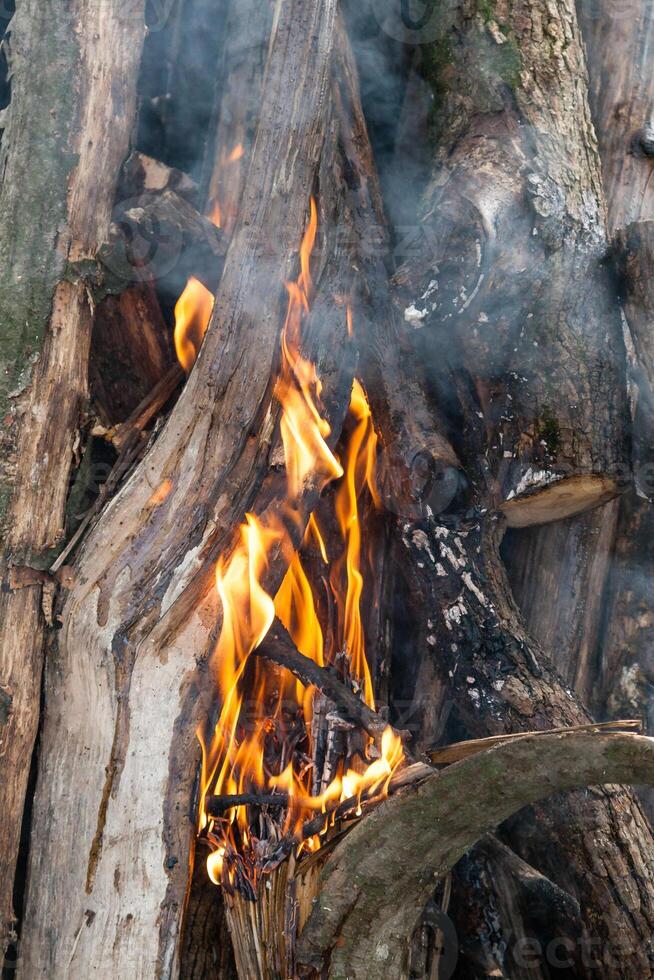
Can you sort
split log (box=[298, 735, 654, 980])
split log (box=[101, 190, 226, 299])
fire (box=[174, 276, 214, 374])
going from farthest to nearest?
fire (box=[174, 276, 214, 374])
split log (box=[101, 190, 226, 299])
split log (box=[298, 735, 654, 980])

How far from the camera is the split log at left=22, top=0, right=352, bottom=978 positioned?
2404 millimetres

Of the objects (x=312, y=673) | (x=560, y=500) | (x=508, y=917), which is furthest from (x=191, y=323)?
(x=508, y=917)

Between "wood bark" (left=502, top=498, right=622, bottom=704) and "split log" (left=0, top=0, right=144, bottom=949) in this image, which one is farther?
"wood bark" (left=502, top=498, right=622, bottom=704)

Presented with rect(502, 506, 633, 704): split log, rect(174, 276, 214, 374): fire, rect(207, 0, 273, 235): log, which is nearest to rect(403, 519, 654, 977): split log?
rect(502, 506, 633, 704): split log

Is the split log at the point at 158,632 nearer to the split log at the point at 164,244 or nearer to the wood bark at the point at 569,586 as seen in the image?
the split log at the point at 164,244

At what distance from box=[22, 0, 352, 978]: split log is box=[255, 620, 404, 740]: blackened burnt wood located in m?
0.21

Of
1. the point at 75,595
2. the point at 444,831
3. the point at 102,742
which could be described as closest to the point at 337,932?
the point at 444,831

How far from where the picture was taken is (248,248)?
8.55 feet

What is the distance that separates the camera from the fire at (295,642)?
2.48 m

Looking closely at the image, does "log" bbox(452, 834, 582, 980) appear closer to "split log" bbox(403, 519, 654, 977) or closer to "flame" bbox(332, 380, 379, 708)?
"split log" bbox(403, 519, 654, 977)

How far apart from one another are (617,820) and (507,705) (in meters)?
0.44

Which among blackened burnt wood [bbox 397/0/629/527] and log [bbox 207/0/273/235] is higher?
log [bbox 207/0/273/235]

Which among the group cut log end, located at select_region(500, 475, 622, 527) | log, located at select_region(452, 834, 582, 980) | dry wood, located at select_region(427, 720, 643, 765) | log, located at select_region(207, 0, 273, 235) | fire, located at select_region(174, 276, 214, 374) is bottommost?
log, located at select_region(452, 834, 582, 980)

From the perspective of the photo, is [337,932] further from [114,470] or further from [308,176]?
[308,176]
